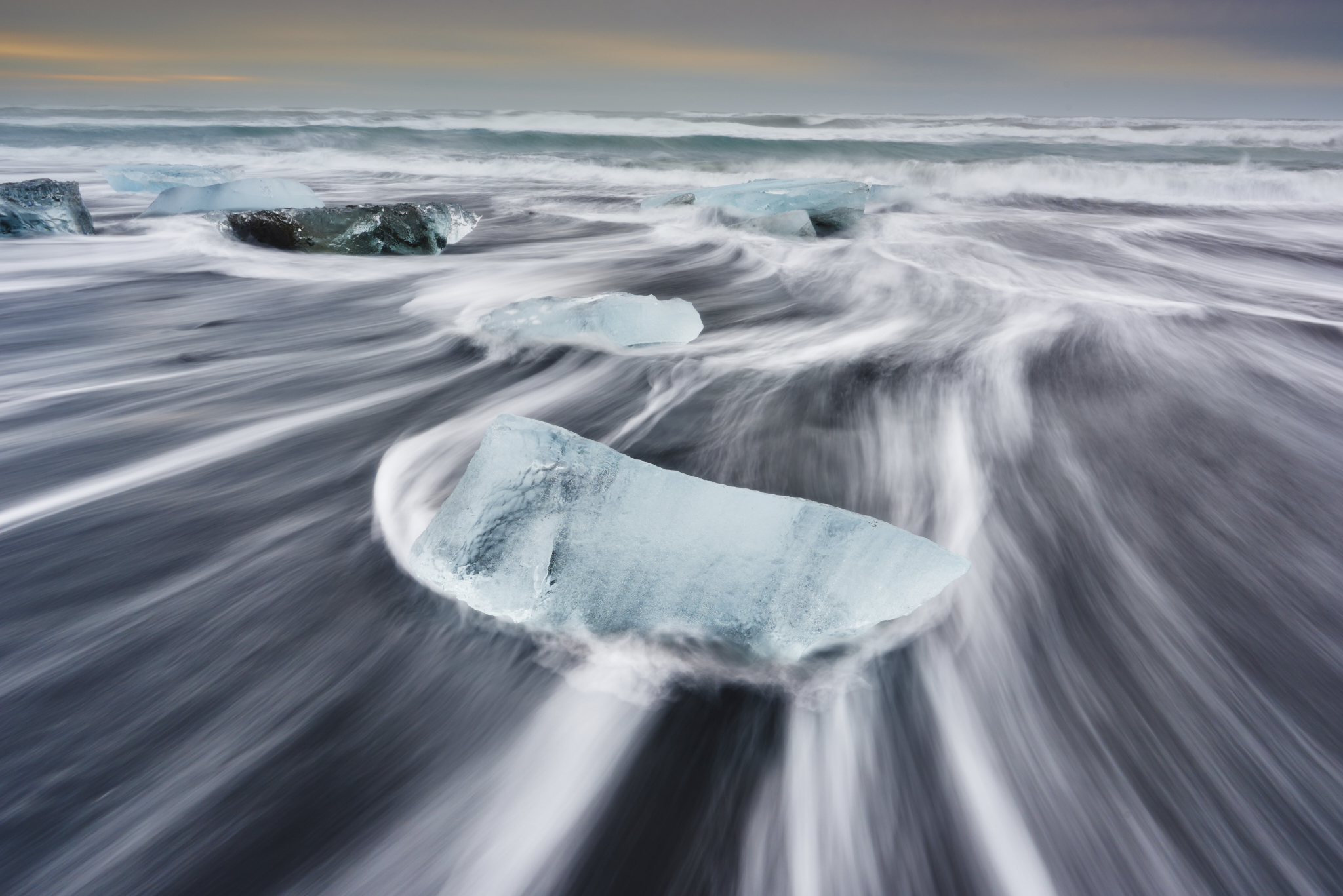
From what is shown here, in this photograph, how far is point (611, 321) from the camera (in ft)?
7.67

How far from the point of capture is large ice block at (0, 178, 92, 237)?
4.25 m

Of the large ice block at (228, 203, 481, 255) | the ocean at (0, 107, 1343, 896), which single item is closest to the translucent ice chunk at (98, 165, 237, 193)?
the large ice block at (228, 203, 481, 255)

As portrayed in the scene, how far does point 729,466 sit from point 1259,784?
105cm

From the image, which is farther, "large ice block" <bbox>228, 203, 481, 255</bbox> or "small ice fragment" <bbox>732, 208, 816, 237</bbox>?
"small ice fragment" <bbox>732, 208, 816, 237</bbox>

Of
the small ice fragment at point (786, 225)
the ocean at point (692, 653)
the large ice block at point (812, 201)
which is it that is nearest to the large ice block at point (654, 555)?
the ocean at point (692, 653)

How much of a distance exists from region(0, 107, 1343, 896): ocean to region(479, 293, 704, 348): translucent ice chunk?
0.06m

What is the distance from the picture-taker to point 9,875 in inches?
29.2

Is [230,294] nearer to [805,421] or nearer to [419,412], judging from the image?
[419,412]

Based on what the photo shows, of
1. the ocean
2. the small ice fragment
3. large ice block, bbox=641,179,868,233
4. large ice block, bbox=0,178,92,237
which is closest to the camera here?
the ocean

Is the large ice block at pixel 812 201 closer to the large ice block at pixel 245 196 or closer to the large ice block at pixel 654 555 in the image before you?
the large ice block at pixel 245 196

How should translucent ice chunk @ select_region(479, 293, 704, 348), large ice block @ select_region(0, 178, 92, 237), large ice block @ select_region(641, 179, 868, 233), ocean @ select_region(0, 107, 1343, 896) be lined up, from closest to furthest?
1. ocean @ select_region(0, 107, 1343, 896)
2. translucent ice chunk @ select_region(479, 293, 704, 348)
3. large ice block @ select_region(0, 178, 92, 237)
4. large ice block @ select_region(641, 179, 868, 233)

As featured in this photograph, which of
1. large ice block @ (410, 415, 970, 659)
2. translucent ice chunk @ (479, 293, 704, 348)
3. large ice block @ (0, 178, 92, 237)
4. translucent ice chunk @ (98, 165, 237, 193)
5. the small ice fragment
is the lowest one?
translucent ice chunk @ (98, 165, 237, 193)

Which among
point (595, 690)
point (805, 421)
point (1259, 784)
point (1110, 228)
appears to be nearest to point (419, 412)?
point (805, 421)

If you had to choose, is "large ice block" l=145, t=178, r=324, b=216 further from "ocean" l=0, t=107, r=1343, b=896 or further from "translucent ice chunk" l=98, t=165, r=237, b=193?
"translucent ice chunk" l=98, t=165, r=237, b=193
